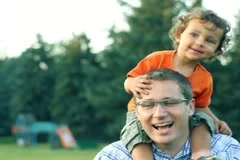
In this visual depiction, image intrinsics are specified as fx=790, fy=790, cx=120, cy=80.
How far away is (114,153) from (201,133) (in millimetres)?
459

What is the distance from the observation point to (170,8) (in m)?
48.8

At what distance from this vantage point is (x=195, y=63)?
4.34m

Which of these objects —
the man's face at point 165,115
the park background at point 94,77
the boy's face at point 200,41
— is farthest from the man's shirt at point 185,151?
the park background at point 94,77

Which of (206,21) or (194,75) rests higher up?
(206,21)

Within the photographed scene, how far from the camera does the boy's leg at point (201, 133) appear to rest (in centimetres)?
398

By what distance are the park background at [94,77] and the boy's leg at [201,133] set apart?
35097 mm

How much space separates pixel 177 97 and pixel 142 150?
1.32ft

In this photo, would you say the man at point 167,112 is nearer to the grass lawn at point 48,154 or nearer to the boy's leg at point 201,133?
the boy's leg at point 201,133

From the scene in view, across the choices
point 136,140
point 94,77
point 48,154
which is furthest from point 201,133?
point 94,77

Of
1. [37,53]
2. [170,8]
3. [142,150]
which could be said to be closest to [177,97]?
[142,150]

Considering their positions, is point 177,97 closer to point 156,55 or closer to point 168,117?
point 168,117

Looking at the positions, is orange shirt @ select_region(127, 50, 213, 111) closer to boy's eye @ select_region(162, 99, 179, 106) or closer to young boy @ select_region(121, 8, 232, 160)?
young boy @ select_region(121, 8, 232, 160)

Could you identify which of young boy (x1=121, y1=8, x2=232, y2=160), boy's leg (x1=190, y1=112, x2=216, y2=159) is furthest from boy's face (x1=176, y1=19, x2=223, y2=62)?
boy's leg (x1=190, y1=112, x2=216, y2=159)

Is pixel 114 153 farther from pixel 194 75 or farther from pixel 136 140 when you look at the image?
pixel 194 75
